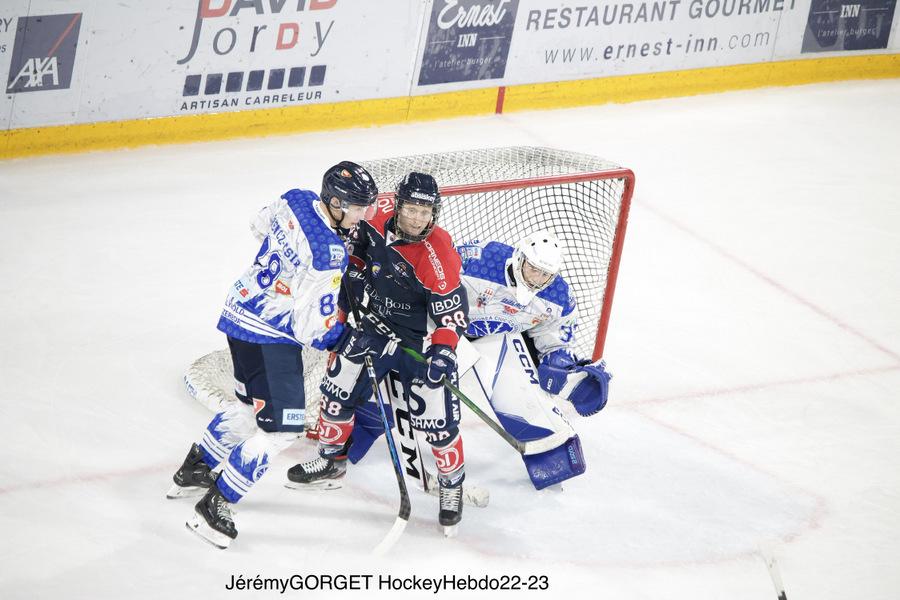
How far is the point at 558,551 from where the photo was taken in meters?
3.77

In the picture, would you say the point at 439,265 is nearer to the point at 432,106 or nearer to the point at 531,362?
the point at 531,362

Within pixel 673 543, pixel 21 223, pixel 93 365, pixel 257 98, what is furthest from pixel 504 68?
pixel 673 543

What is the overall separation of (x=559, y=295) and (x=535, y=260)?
0.92ft

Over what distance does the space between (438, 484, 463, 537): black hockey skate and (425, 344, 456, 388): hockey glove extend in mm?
456

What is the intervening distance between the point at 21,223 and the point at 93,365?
145cm

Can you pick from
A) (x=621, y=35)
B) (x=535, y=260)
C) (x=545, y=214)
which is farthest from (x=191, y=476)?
(x=621, y=35)

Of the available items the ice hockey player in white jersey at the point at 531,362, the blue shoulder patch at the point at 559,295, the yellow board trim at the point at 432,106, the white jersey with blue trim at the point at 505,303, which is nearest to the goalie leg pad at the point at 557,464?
the ice hockey player in white jersey at the point at 531,362

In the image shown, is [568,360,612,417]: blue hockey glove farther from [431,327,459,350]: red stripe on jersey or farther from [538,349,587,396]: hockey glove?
[431,327,459,350]: red stripe on jersey

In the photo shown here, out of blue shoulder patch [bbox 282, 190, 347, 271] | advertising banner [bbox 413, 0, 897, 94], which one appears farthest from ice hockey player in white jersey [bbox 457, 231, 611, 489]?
advertising banner [bbox 413, 0, 897, 94]

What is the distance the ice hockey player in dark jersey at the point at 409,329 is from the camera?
3541mm

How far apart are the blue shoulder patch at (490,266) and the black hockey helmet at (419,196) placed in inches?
14.9

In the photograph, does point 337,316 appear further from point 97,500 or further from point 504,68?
point 504,68

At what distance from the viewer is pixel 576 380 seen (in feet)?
13.6

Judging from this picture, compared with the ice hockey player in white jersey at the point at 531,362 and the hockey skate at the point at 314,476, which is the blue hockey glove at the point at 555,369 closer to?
the ice hockey player in white jersey at the point at 531,362
